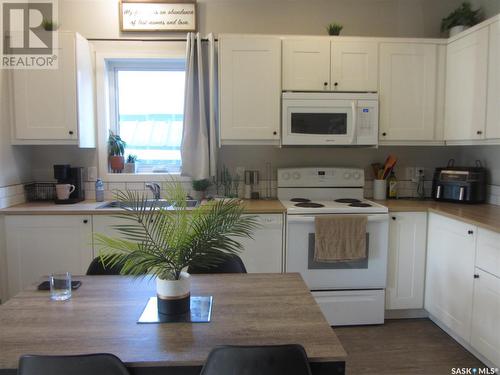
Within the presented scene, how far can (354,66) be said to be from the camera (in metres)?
3.01

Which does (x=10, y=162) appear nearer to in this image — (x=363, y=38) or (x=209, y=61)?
(x=209, y=61)

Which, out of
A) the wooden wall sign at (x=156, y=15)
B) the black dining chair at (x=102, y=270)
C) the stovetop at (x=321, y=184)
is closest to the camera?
the black dining chair at (x=102, y=270)

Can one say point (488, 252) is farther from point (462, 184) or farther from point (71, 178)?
point (71, 178)

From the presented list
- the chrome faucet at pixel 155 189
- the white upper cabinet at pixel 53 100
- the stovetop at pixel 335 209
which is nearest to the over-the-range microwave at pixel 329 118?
the stovetop at pixel 335 209

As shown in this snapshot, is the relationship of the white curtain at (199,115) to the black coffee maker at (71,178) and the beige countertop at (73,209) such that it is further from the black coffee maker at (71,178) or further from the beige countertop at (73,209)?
the black coffee maker at (71,178)

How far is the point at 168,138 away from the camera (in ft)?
11.2

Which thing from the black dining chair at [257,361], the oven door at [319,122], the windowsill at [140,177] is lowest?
the black dining chair at [257,361]

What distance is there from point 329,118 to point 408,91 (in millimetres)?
689

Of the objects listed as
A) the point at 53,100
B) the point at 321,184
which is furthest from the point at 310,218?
the point at 53,100

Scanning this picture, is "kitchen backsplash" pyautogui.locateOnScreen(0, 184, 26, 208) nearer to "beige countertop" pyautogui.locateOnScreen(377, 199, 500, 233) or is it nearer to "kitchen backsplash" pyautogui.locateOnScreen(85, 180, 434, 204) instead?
"kitchen backsplash" pyautogui.locateOnScreen(85, 180, 434, 204)

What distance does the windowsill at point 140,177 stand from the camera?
3305 mm

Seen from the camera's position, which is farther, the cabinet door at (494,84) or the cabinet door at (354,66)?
the cabinet door at (354,66)

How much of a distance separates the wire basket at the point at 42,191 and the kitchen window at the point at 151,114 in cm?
69

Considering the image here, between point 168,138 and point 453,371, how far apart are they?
8.99 feet
